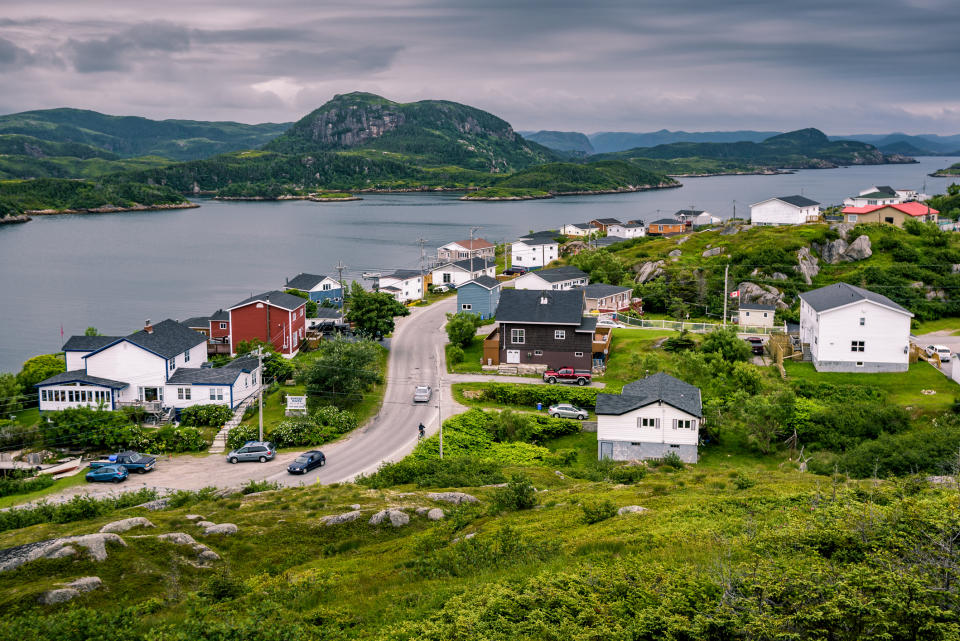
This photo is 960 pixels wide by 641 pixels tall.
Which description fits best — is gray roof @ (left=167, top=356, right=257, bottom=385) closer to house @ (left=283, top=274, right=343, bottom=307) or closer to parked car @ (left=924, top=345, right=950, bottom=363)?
house @ (left=283, top=274, right=343, bottom=307)

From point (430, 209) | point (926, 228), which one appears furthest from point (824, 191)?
point (926, 228)

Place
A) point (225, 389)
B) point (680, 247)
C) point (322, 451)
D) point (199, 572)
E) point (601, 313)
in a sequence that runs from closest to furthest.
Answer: point (199, 572), point (322, 451), point (225, 389), point (601, 313), point (680, 247)

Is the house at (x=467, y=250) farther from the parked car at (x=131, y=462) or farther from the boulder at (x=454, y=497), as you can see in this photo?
the boulder at (x=454, y=497)

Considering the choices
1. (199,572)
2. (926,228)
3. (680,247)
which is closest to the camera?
(199,572)

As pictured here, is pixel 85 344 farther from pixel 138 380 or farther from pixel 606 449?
pixel 606 449

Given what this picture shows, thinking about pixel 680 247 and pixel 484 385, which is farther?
pixel 680 247

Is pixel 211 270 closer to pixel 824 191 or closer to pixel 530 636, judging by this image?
pixel 530 636

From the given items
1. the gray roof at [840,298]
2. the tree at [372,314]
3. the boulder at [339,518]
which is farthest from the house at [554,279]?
the boulder at [339,518]
